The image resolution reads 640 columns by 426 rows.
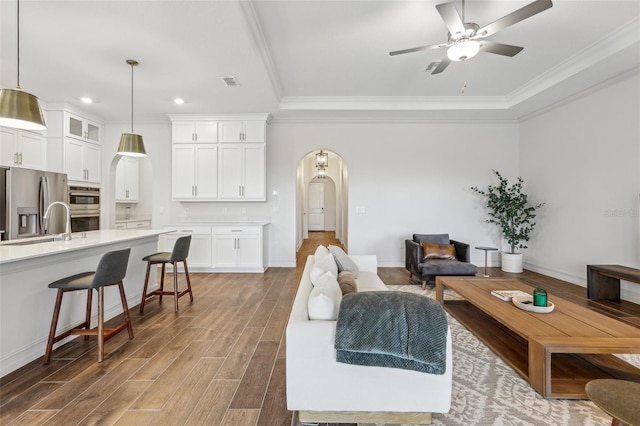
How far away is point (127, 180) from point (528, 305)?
311 inches

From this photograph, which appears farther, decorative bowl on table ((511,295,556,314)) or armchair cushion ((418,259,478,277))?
armchair cushion ((418,259,478,277))

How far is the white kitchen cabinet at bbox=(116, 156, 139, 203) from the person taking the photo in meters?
6.64

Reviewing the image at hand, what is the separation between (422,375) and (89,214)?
20.7 feet

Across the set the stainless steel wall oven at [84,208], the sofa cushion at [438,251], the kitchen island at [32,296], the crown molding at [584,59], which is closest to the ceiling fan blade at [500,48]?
the crown molding at [584,59]

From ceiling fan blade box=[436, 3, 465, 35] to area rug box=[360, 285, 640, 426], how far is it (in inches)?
106

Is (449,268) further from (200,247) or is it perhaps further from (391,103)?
(200,247)

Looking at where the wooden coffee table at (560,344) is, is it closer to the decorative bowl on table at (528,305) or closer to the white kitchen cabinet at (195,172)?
the decorative bowl on table at (528,305)

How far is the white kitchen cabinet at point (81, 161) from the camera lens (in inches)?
200

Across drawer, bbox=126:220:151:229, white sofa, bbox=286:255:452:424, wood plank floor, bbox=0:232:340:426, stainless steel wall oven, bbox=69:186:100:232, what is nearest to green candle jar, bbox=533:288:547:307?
white sofa, bbox=286:255:452:424

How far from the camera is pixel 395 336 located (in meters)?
1.50

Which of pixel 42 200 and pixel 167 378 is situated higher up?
pixel 42 200

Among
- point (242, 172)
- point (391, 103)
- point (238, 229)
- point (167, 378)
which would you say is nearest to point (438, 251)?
point (391, 103)

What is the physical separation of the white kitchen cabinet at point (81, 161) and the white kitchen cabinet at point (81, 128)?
107mm

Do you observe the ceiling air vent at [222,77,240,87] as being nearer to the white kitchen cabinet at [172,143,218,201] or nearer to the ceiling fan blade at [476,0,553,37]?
the white kitchen cabinet at [172,143,218,201]
